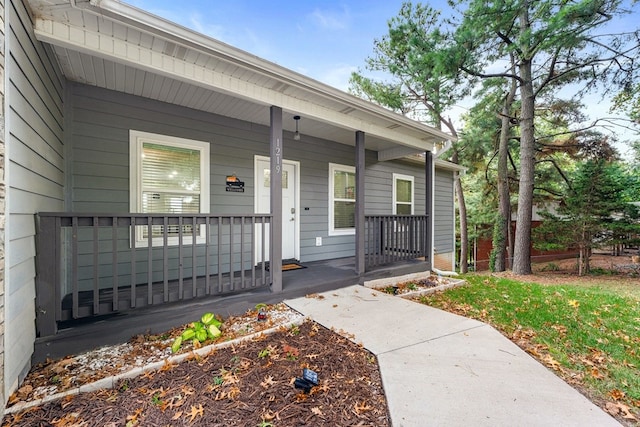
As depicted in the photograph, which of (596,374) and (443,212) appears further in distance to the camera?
(443,212)

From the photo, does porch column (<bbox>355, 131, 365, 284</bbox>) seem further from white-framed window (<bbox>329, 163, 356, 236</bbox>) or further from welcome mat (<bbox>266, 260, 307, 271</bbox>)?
white-framed window (<bbox>329, 163, 356, 236</bbox>)

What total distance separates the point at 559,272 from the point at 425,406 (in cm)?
958

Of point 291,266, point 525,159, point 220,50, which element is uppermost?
point 220,50

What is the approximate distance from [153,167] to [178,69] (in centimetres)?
158

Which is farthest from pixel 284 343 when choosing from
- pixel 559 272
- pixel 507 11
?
pixel 559 272

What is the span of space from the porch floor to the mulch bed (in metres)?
0.65

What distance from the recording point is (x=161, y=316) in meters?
2.70

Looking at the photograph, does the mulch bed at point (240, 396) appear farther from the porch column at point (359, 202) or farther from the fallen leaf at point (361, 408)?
the porch column at point (359, 202)

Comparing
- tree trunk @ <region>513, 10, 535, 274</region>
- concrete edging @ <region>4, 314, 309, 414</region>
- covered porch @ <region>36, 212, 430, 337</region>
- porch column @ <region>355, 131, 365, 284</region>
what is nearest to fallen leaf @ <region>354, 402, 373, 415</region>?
concrete edging @ <region>4, 314, 309, 414</region>

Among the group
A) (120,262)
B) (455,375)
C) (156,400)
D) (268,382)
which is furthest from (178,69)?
(455,375)

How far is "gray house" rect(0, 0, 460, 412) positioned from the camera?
199 cm

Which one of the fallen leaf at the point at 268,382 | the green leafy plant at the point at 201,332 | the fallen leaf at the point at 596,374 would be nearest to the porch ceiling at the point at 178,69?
the green leafy plant at the point at 201,332

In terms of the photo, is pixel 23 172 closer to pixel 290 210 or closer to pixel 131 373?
pixel 131 373

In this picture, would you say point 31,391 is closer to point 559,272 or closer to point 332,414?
point 332,414
